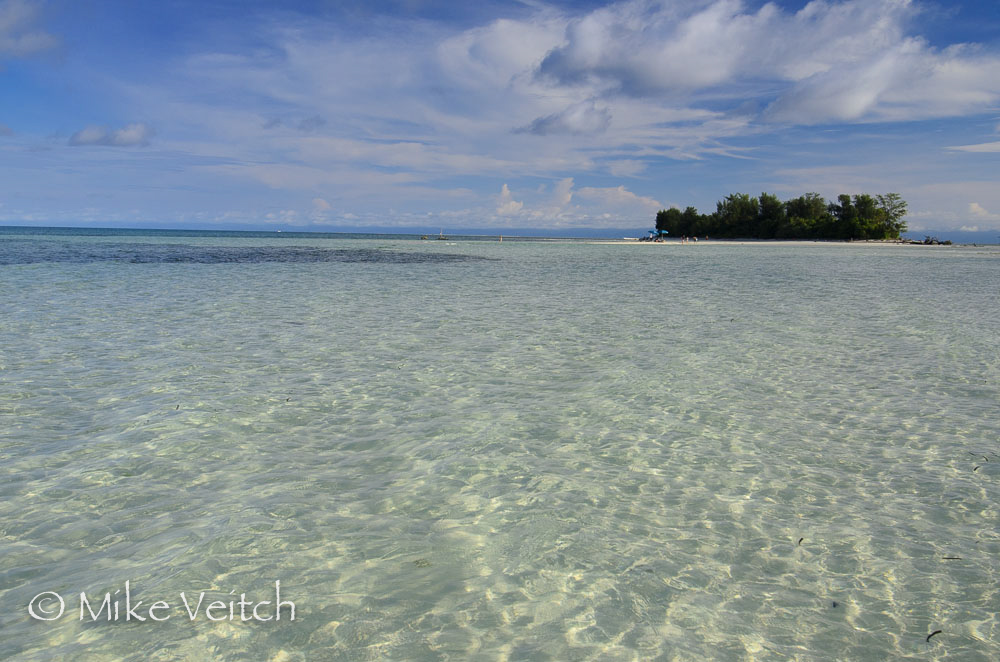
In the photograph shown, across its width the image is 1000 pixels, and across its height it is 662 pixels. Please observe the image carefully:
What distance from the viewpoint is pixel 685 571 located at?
14.9ft

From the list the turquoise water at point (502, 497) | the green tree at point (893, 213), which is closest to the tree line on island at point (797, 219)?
the green tree at point (893, 213)

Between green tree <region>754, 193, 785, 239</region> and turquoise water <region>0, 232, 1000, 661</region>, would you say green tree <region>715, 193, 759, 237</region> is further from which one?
turquoise water <region>0, 232, 1000, 661</region>

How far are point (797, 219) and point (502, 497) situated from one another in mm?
137113

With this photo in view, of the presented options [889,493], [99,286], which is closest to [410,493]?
[889,493]

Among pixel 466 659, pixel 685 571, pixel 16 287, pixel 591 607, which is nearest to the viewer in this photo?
pixel 466 659

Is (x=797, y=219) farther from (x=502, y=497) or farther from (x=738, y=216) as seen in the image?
(x=502, y=497)

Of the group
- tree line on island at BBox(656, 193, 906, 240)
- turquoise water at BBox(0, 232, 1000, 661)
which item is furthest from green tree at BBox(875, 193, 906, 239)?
turquoise water at BBox(0, 232, 1000, 661)

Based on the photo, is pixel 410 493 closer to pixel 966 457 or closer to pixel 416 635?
pixel 416 635

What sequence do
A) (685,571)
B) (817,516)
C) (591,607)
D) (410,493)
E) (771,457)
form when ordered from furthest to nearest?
(771,457), (410,493), (817,516), (685,571), (591,607)

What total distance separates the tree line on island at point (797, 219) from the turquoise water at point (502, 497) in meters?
124

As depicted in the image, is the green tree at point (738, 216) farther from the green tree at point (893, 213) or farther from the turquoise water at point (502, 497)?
the turquoise water at point (502, 497)

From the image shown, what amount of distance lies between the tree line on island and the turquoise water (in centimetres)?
12422

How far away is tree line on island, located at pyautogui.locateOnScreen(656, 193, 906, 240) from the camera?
120 metres

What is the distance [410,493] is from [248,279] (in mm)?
25918
